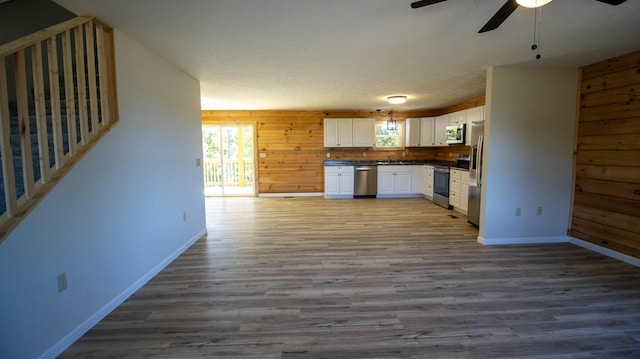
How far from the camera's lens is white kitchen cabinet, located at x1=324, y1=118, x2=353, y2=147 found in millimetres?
7523

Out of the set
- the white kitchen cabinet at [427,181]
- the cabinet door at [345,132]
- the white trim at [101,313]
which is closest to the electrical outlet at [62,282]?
the white trim at [101,313]

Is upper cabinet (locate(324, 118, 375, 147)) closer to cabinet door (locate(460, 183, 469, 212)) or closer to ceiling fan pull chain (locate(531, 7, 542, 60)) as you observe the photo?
cabinet door (locate(460, 183, 469, 212))

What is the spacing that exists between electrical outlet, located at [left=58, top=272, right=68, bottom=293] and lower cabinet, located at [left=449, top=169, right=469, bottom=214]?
554 cm

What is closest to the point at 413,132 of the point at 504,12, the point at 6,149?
the point at 504,12

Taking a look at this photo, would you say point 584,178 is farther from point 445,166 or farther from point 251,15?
point 251,15

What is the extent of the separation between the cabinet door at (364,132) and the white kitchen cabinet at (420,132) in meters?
0.95

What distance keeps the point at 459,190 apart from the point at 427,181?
1.56 meters

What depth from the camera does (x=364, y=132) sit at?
24.9 ft

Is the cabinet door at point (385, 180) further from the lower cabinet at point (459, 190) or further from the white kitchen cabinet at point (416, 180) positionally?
the lower cabinet at point (459, 190)

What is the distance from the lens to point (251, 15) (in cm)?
221

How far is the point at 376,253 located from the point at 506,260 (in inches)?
59.4

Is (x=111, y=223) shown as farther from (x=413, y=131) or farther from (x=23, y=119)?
(x=413, y=131)

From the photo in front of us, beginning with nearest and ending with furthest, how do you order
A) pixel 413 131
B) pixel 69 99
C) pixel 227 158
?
pixel 69 99
pixel 413 131
pixel 227 158

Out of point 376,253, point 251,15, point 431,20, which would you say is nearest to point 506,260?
point 376,253
